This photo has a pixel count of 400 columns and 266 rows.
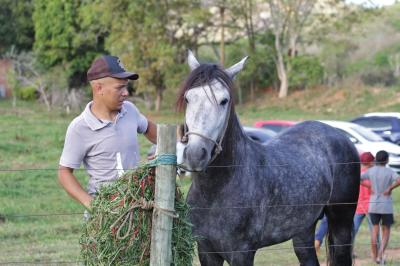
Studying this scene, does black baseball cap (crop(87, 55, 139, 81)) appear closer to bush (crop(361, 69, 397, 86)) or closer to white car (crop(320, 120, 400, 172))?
white car (crop(320, 120, 400, 172))

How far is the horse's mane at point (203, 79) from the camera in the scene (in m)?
5.62

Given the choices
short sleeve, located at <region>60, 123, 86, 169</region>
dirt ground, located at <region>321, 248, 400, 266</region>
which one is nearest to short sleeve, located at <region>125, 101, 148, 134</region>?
short sleeve, located at <region>60, 123, 86, 169</region>

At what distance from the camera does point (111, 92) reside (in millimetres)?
5301

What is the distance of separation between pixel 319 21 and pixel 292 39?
5.81ft

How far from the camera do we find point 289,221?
650 cm

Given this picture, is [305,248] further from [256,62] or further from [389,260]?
[256,62]

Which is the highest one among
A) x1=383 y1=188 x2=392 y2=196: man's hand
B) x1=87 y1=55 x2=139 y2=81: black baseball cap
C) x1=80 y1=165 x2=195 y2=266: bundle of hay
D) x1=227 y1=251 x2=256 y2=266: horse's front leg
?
x1=87 y1=55 x2=139 y2=81: black baseball cap

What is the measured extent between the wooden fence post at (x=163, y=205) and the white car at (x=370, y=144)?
Result: 16665 mm

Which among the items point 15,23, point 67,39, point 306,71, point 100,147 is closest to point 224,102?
point 100,147

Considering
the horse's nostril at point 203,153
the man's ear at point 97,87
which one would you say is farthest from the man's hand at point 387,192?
the man's ear at point 97,87

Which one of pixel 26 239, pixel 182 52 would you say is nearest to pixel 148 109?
pixel 182 52

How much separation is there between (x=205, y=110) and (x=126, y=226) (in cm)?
108

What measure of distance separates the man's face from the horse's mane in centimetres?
49

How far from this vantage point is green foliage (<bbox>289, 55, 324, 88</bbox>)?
45219 mm
